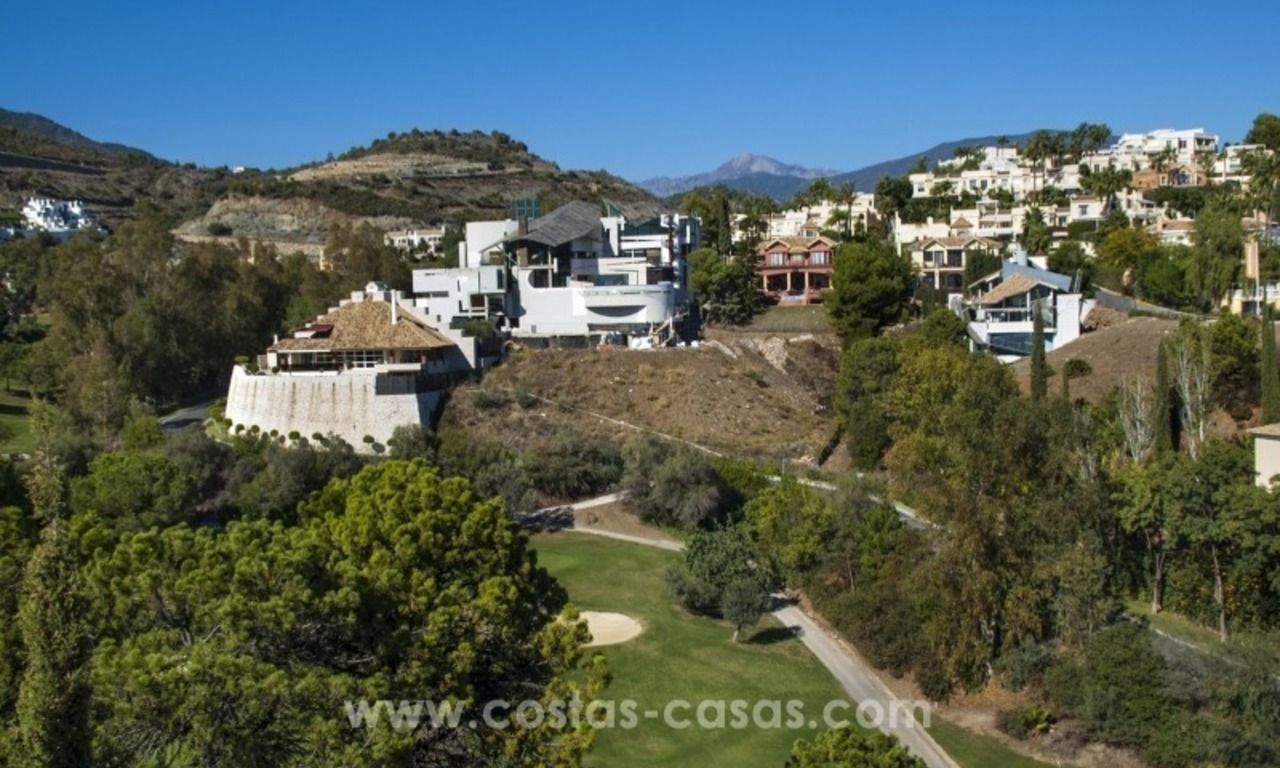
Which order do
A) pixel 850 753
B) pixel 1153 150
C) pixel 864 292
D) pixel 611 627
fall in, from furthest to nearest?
pixel 1153 150
pixel 864 292
pixel 611 627
pixel 850 753

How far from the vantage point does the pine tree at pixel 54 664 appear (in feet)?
42.7

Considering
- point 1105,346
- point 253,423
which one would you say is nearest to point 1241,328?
point 1105,346

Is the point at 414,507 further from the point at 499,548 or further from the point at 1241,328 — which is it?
the point at 1241,328

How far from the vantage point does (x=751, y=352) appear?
64.5m

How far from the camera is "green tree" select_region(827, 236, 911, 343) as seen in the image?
6438cm

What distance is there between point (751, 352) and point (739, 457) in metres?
13.4

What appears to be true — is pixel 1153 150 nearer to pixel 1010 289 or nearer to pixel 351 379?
Result: pixel 1010 289

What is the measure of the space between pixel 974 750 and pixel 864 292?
37943mm

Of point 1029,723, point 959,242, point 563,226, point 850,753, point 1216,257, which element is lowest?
point 1029,723

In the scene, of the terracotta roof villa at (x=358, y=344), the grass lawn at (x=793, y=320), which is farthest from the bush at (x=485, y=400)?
the grass lawn at (x=793, y=320)

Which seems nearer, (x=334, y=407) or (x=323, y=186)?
(x=334, y=407)

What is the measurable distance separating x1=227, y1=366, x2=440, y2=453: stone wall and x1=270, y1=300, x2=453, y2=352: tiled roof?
1.66 metres

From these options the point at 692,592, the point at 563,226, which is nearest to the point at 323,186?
the point at 563,226

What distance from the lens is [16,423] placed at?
5978cm
